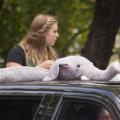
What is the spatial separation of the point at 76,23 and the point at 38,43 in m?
19.1

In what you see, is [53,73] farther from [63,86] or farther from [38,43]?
[38,43]

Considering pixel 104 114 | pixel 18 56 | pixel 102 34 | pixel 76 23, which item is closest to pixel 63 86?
pixel 104 114

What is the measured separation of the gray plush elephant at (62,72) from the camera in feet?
14.9

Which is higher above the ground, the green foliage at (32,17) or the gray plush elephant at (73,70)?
the gray plush elephant at (73,70)

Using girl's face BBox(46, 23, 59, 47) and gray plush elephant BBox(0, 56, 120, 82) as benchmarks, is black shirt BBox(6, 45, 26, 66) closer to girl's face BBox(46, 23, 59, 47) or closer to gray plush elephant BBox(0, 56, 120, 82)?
girl's face BBox(46, 23, 59, 47)

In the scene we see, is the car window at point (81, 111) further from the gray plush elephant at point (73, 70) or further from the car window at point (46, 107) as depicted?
the gray plush elephant at point (73, 70)

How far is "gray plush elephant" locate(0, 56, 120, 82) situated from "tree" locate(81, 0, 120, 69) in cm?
834

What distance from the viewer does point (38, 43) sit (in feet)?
19.0

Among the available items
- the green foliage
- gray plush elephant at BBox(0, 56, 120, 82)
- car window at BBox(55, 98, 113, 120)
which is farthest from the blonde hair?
the green foliage

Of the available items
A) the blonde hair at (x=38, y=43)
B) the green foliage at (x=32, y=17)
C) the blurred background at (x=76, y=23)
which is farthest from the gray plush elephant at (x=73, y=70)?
the green foliage at (x=32, y=17)

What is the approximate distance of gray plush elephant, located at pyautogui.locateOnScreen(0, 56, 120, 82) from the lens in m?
4.55

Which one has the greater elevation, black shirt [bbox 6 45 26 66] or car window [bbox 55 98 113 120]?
car window [bbox 55 98 113 120]

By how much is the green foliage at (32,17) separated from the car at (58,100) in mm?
14411

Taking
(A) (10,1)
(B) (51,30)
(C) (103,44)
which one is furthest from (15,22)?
(B) (51,30)
